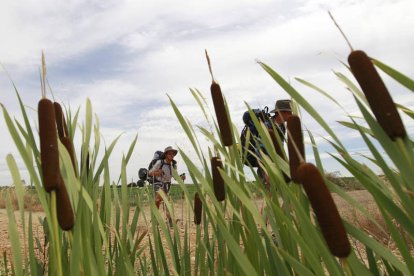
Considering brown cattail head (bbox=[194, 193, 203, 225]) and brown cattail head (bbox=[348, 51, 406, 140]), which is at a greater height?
brown cattail head (bbox=[348, 51, 406, 140])

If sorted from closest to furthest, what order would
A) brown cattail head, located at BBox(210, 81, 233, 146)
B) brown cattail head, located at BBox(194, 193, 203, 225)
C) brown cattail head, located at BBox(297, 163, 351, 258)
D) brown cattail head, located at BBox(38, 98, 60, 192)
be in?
brown cattail head, located at BBox(297, 163, 351, 258)
brown cattail head, located at BBox(38, 98, 60, 192)
brown cattail head, located at BBox(210, 81, 233, 146)
brown cattail head, located at BBox(194, 193, 203, 225)

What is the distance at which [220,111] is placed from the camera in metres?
1.09

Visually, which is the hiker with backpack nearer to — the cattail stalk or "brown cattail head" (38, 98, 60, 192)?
the cattail stalk

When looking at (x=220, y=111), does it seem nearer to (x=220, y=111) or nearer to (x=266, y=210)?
(x=220, y=111)

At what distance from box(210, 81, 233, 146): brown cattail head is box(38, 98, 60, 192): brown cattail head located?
0.39 meters

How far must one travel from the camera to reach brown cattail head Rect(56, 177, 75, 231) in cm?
85

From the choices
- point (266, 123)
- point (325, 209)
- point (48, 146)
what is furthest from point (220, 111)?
point (266, 123)

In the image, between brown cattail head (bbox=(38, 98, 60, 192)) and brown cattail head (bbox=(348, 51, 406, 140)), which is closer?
brown cattail head (bbox=(348, 51, 406, 140))

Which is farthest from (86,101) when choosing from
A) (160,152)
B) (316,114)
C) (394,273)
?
(160,152)

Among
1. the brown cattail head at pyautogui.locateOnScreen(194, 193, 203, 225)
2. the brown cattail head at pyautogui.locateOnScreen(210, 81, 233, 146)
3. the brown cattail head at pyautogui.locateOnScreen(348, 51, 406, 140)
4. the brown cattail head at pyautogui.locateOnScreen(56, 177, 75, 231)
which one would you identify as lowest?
the brown cattail head at pyautogui.locateOnScreen(194, 193, 203, 225)

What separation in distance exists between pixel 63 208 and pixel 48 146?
0.39 ft

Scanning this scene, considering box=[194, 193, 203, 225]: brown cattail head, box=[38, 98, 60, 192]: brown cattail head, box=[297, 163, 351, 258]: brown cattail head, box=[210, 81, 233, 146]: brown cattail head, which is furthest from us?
box=[194, 193, 203, 225]: brown cattail head

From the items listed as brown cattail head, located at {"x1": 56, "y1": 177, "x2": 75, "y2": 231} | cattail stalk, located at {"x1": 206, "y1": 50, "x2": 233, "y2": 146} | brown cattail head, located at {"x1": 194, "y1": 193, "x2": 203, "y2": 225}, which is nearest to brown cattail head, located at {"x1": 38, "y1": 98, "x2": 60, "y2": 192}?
brown cattail head, located at {"x1": 56, "y1": 177, "x2": 75, "y2": 231}

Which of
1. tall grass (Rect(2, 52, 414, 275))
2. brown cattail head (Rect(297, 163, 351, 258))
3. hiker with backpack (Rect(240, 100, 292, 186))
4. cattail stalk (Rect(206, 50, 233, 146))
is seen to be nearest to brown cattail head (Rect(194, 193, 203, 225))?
tall grass (Rect(2, 52, 414, 275))
